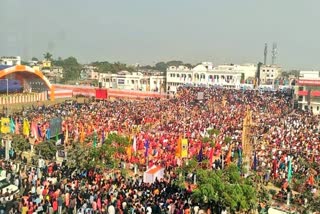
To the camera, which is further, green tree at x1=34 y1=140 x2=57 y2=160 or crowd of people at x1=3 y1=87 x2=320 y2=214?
green tree at x1=34 y1=140 x2=57 y2=160

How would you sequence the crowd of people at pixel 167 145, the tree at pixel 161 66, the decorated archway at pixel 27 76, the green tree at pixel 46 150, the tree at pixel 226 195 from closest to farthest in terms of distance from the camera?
the tree at pixel 226 195, the crowd of people at pixel 167 145, the green tree at pixel 46 150, the decorated archway at pixel 27 76, the tree at pixel 161 66

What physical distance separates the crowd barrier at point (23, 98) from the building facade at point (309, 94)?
3016 cm

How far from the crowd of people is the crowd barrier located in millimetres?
8648

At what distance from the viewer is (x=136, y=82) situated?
71.2m

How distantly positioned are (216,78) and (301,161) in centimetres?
4869

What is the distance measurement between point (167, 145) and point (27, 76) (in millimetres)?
31952

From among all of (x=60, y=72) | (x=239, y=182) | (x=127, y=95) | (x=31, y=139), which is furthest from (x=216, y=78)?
(x=239, y=182)

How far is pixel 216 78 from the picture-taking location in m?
69.6

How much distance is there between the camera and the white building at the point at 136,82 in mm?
70812

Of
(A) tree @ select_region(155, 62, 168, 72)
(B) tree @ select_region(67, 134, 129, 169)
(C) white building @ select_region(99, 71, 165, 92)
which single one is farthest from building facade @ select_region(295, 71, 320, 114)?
(A) tree @ select_region(155, 62, 168, 72)

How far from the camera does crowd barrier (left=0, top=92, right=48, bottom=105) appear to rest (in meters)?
47.1

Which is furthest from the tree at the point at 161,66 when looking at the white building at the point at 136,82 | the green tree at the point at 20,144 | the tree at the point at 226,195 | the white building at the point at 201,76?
the tree at the point at 226,195

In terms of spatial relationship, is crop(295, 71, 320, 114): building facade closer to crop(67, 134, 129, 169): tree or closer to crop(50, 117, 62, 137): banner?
crop(50, 117, 62, 137): banner

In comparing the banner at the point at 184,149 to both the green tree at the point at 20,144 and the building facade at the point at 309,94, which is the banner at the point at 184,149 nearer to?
the green tree at the point at 20,144
